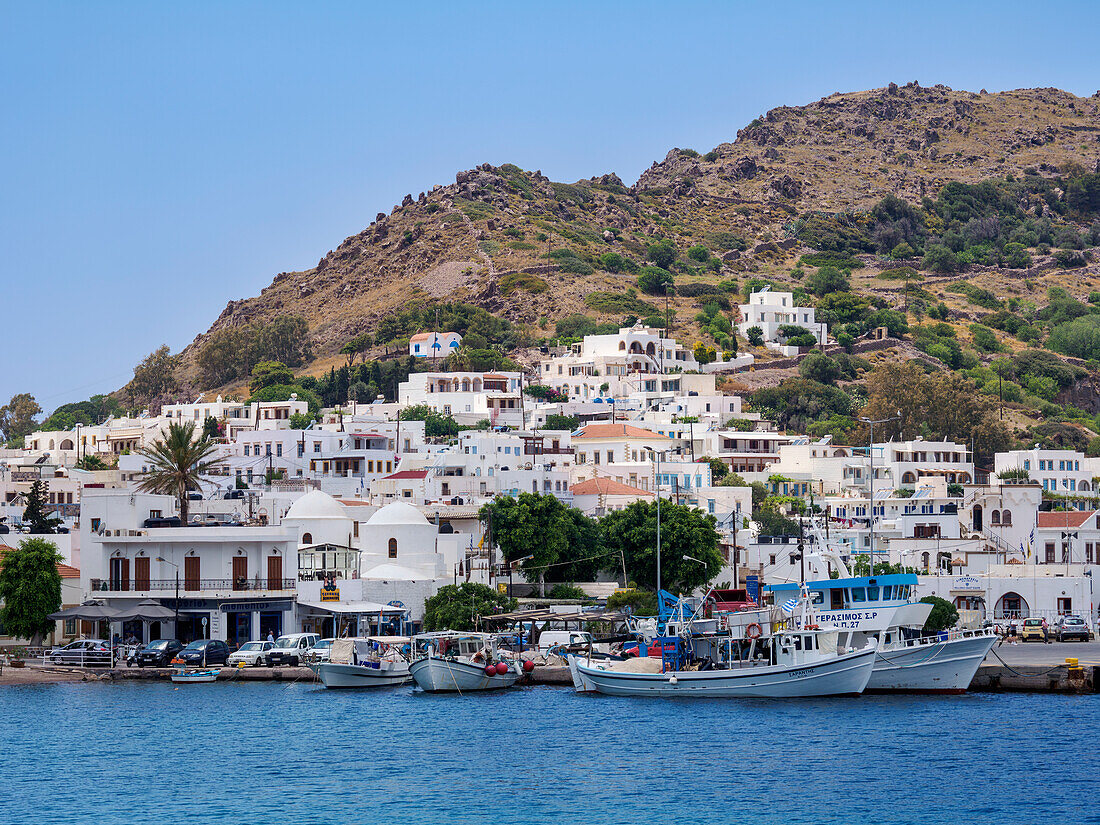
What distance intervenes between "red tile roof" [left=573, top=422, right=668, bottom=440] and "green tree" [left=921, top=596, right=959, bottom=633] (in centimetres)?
4440

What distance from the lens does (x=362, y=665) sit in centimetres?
6462

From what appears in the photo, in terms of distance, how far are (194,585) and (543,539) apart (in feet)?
61.4

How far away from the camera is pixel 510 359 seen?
170125mm

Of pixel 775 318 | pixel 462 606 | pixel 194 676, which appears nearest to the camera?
pixel 194 676

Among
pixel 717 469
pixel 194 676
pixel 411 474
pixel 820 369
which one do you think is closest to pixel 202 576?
pixel 194 676

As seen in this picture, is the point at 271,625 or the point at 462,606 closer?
the point at 462,606

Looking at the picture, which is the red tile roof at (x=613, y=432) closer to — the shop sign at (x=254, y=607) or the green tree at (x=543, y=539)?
the green tree at (x=543, y=539)

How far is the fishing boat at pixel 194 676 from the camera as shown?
64.8 meters

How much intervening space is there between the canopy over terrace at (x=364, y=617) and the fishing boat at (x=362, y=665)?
14.7ft

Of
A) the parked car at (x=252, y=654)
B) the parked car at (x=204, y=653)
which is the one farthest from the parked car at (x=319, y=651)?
the parked car at (x=204, y=653)

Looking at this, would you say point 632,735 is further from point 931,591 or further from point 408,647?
point 931,591

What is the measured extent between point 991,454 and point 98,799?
11731cm

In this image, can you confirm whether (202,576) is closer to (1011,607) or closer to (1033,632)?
(1033,632)

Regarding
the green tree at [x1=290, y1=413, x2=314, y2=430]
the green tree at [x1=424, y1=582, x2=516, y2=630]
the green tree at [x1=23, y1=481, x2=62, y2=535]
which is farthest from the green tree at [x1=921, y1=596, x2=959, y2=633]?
the green tree at [x1=290, y1=413, x2=314, y2=430]
